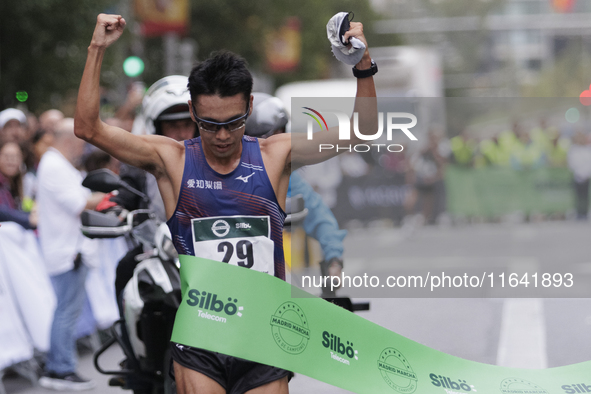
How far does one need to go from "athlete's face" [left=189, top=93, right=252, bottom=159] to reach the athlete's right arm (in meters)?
0.25

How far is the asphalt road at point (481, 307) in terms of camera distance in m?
6.48

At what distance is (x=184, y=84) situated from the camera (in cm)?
487

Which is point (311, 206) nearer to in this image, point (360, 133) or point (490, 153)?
point (360, 133)

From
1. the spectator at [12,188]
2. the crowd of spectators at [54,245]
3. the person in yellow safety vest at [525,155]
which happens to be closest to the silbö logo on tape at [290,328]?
the crowd of spectators at [54,245]

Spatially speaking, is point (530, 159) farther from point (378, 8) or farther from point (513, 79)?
point (513, 79)

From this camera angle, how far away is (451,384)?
11.4 feet

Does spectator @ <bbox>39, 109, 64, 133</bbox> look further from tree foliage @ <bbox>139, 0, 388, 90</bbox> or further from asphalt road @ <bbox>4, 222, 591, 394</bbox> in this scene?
tree foliage @ <bbox>139, 0, 388, 90</bbox>

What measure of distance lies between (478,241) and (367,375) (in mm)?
13837

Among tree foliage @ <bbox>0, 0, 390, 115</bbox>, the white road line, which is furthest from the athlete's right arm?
tree foliage @ <bbox>0, 0, 390, 115</bbox>

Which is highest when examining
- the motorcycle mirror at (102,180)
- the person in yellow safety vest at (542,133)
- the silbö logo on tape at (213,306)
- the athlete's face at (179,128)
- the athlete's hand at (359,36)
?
the athlete's hand at (359,36)

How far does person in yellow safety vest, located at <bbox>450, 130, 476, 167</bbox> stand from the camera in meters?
20.0

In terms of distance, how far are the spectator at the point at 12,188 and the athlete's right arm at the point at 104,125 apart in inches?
179

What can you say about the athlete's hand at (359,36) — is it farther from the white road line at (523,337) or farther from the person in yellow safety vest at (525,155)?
the person in yellow safety vest at (525,155)

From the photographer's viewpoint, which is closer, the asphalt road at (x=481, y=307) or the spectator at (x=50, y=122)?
the asphalt road at (x=481, y=307)
